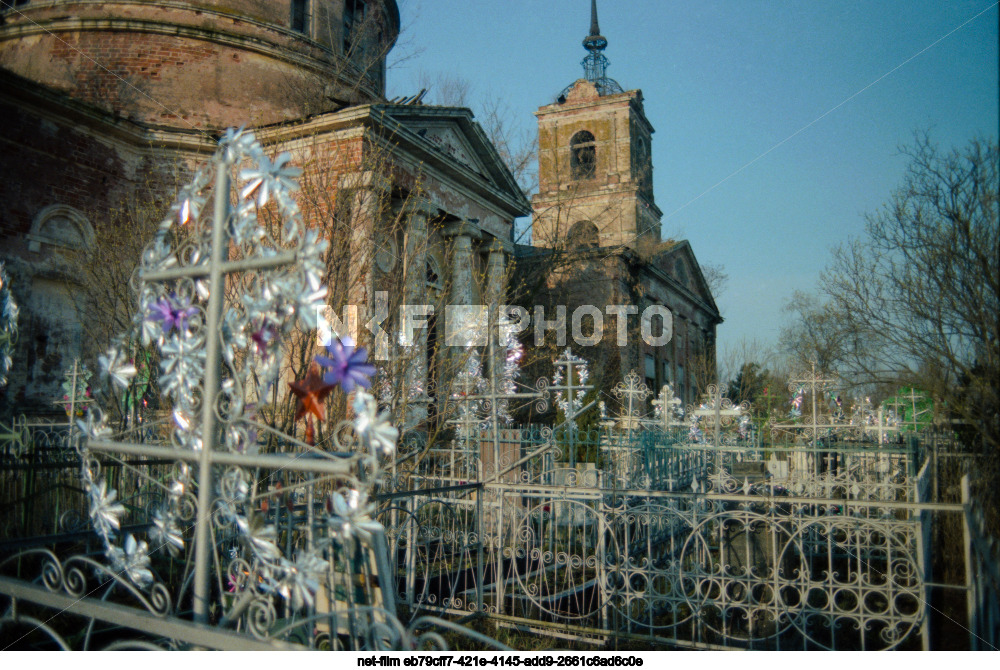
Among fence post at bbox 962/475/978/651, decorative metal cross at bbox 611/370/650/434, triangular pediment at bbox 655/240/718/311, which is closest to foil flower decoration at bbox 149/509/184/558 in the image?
fence post at bbox 962/475/978/651

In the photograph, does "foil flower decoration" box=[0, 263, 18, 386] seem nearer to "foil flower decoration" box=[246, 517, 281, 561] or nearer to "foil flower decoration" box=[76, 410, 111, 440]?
"foil flower decoration" box=[76, 410, 111, 440]

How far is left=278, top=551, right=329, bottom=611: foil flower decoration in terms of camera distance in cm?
211

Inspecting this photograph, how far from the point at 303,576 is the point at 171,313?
99cm

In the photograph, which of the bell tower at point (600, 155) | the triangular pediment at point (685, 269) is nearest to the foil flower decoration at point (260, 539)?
the bell tower at point (600, 155)

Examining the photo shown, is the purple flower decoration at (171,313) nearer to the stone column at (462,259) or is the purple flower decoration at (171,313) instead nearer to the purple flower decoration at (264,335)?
the purple flower decoration at (264,335)

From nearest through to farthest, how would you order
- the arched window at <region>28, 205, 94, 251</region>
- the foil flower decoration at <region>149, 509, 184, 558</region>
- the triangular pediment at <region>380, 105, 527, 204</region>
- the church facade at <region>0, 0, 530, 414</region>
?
the foil flower decoration at <region>149, 509, 184, 558</region> → the church facade at <region>0, 0, 530, 414</region> → the arched window at <region>28, 205, 94, 251</region> → the triangular pediment at <region>380, 105, 527, 204</region>

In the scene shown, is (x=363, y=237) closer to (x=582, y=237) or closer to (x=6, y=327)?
(x=6, y=327)

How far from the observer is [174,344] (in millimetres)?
2355

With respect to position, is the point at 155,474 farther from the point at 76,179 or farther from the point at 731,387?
the point at 731,387

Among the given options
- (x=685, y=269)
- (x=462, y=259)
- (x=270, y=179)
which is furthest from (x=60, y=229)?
(x=685, y=269)

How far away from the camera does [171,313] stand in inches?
94.6

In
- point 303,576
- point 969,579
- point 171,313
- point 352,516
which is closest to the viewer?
point 352,516

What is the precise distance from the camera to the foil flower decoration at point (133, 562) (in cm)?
248

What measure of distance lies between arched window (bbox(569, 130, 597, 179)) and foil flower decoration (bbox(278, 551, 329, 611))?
30245 mm
